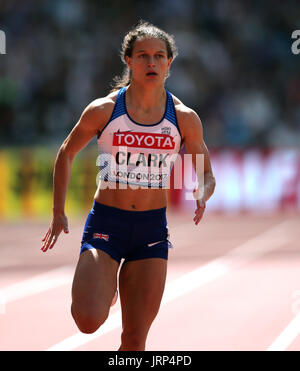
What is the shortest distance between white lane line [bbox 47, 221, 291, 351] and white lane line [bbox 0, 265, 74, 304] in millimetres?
1430

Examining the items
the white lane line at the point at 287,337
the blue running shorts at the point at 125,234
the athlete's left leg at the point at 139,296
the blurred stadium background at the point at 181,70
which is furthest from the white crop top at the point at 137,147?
the blurred stadium background at the point at 181,70

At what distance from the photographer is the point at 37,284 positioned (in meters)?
10.1

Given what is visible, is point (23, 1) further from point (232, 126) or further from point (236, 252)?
point (236, 252)

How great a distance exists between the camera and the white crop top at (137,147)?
5.18 m

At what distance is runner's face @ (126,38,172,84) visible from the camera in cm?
511

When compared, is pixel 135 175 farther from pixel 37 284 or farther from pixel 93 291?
pixel 37 284

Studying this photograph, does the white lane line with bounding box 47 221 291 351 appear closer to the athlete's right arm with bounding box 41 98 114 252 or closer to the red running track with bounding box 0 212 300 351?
the red running track with bounding box 0 212 300 351

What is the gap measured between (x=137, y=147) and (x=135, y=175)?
196mm

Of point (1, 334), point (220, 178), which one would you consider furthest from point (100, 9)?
point (1, 334)

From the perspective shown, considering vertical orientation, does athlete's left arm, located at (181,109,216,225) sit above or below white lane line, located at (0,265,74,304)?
above

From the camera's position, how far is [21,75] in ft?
73.6

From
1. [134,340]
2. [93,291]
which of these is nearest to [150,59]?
[93,291]

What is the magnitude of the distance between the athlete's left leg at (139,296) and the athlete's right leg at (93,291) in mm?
136

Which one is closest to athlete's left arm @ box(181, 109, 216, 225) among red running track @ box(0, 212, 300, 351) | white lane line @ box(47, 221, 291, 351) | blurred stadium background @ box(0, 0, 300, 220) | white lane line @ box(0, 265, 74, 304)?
Result: red running track @ box(0, 212, 300, 351)
